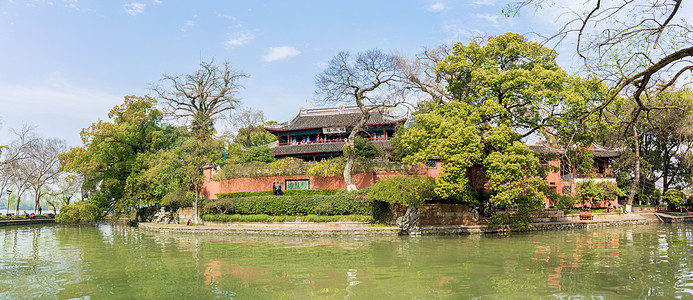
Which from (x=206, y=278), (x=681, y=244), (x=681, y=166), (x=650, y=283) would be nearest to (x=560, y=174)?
(x=681, y=166)

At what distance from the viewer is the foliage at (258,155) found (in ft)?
97.2

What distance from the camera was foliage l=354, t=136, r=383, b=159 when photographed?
2691cm

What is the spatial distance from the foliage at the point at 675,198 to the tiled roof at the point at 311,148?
20.5 metres

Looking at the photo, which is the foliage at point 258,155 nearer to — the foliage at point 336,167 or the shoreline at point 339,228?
the foliage at point 336,167

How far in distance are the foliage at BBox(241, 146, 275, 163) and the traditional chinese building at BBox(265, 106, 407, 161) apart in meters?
1.98

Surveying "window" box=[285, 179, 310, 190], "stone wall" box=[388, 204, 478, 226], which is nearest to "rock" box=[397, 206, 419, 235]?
"stone wall" box=[388, 204, 478, 226]

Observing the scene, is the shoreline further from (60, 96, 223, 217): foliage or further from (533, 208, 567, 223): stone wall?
(60, 96, 223, 217): foliage

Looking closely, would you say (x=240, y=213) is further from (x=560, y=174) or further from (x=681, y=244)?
(x=560, y=174)

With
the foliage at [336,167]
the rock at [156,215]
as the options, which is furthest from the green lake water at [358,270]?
the rock at [156,215]

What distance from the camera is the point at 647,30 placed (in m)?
5.25

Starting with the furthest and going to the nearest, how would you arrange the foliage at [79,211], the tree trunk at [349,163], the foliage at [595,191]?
the foliage at [595,191]
the foliage at [79,211]
the tree trunk at [349,163]

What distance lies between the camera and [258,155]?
1179 inches

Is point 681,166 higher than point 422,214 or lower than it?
higher

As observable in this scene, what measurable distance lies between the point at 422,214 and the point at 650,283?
40.8 feet
